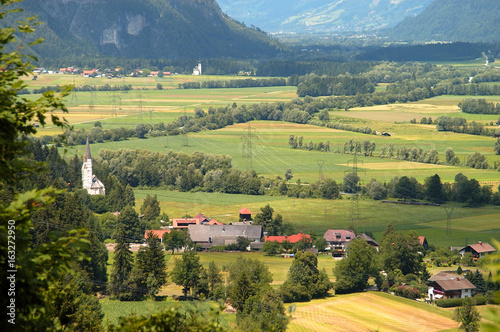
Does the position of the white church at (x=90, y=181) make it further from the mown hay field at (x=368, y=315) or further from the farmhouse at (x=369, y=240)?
the mown hay field at (x=368, y=315)

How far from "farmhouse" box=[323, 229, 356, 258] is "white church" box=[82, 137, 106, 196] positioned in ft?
90.2

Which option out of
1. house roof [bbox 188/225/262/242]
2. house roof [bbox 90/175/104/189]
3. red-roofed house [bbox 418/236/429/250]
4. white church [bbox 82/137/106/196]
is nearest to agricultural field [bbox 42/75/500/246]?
red-roofed house [bbox 418/236/429/250]

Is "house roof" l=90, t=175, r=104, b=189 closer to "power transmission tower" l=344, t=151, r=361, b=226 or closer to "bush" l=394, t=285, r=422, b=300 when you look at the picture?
"power transmission tower" l=344, t=151, r=361, b=226

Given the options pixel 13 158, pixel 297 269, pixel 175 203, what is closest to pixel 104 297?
pixel 297 269

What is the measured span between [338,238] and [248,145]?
146 feet

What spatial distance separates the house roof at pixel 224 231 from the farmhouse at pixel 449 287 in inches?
695

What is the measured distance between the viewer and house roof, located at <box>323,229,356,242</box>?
2190 inches

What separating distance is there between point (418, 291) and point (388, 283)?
2928 millimetres

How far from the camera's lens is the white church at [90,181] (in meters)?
72.9

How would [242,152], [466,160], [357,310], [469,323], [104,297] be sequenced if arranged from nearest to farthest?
[469,323], [357,310], [104,297], [466,160], [242,152]

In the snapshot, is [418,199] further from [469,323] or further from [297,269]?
[469,323]

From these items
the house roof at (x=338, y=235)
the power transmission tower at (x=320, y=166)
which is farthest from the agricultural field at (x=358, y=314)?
the power transmission tower at (x=320, y=166)

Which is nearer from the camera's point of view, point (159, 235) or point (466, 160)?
point (159, 235)

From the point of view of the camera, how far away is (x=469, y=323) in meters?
35.2
